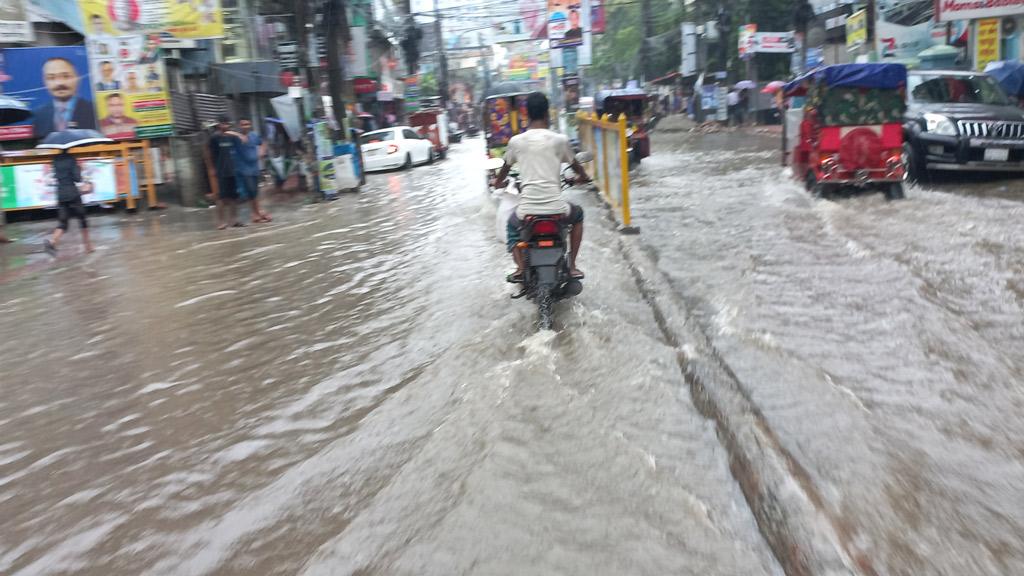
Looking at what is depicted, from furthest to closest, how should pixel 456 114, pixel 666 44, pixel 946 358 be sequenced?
pixel 456 114 → pixel 666 44 → pixel 946 358

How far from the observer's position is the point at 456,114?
206 ft

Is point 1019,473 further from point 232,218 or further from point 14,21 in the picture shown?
point 14,21

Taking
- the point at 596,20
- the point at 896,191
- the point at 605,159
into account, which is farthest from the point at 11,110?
the point at 596,20

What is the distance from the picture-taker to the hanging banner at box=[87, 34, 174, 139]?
17.4m

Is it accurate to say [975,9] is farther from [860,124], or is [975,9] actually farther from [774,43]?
[774,43]

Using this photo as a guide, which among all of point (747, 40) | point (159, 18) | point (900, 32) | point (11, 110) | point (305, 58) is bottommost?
point (11, 110)

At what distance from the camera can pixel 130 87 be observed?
17.8m

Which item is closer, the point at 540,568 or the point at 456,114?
the point at 540,568

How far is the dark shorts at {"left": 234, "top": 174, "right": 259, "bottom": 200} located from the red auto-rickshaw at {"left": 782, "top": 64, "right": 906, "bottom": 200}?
8830 mm

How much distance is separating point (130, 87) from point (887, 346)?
16.7 m

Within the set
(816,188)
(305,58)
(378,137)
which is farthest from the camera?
(378,137)

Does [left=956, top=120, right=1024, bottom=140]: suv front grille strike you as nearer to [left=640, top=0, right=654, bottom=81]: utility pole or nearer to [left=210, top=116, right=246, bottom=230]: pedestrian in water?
[left=210, top=116, right=246, bottom=230]: pedestrian in water

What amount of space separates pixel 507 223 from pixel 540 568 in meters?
4.31

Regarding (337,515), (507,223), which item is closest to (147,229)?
(507,223)
